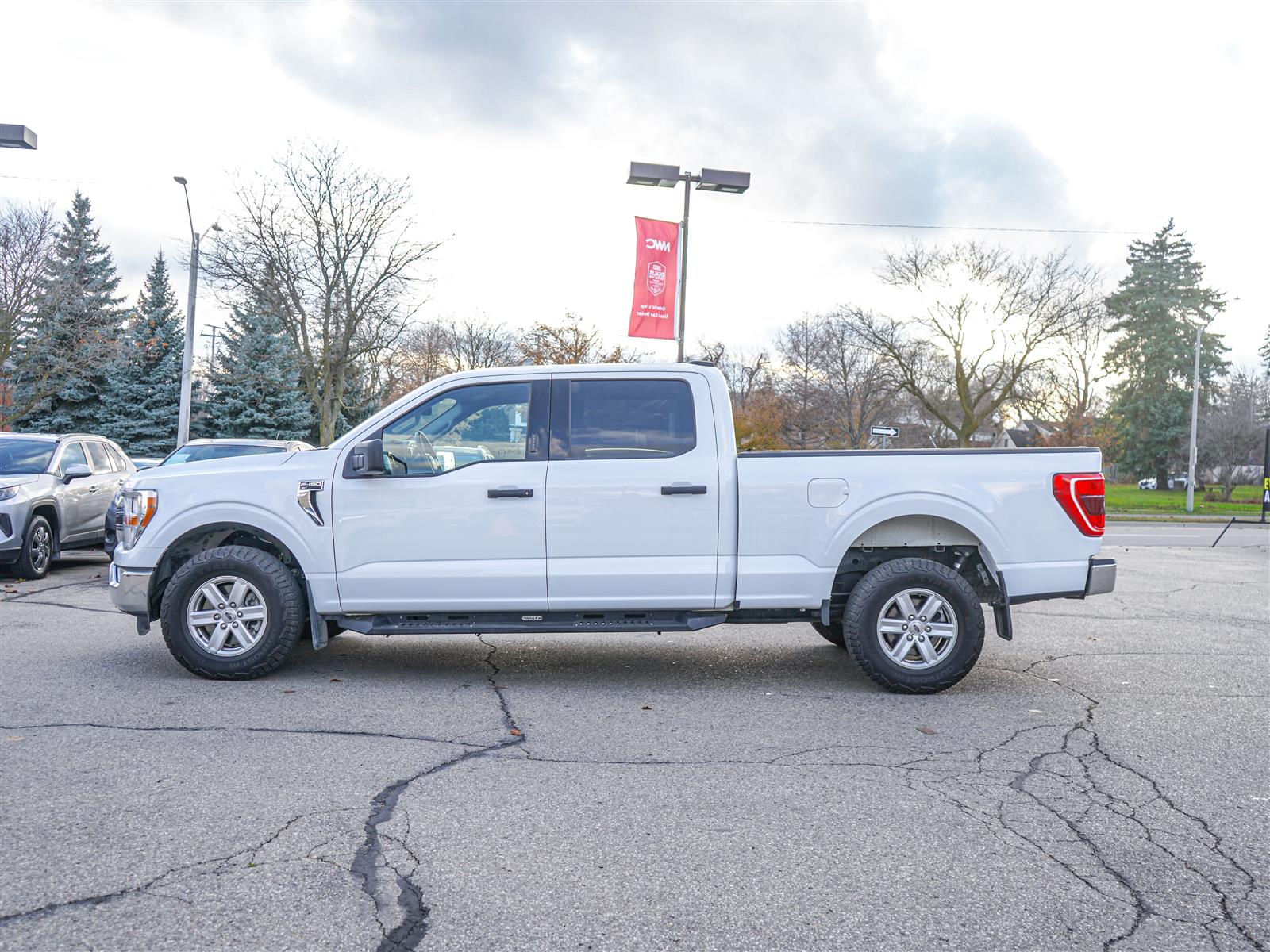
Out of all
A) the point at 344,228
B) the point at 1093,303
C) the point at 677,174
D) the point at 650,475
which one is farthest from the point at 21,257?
the point at 1093,303

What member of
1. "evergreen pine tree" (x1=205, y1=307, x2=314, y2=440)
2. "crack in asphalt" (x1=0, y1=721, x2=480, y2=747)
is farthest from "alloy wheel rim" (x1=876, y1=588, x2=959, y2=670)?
"evergreen pine tree" (x1=205, y1=307, x2=314, y2=440)

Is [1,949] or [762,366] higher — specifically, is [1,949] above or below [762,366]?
below

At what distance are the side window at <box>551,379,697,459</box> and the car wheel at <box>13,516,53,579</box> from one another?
26.3ft

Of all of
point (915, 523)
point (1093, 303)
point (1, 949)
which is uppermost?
point (1093, 303)

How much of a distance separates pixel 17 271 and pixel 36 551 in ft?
53.3

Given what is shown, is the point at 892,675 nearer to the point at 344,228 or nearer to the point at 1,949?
the point at 1,949

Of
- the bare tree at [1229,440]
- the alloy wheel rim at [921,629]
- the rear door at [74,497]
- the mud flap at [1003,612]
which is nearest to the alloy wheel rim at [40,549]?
the rear door at [74,497]

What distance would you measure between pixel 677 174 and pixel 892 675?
1193 cm

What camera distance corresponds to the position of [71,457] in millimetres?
12641

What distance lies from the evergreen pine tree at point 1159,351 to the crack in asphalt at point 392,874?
64925mm

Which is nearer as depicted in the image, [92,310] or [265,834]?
[265,834]

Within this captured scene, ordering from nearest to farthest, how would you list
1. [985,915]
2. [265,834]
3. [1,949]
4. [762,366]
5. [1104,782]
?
[1,949], [985,915], [265,834], [1104,782], [762,366]

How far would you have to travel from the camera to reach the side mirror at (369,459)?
6191 mm

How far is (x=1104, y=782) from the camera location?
4680mm
